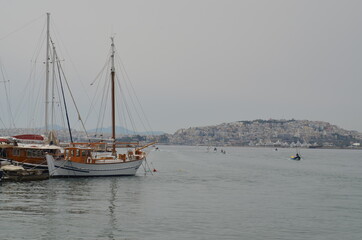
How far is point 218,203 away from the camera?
35812 mm

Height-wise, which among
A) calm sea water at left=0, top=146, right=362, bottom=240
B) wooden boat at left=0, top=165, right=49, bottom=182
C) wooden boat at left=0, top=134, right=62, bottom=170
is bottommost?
calm sea water at left=0, top=146, right=362, bottom=240

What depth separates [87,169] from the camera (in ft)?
175

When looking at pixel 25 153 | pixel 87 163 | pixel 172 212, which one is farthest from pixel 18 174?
pixel 172 212

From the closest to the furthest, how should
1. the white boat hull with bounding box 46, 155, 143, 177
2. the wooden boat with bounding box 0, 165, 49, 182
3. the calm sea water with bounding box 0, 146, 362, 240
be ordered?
the calm sea water with bounding box 0, 146, 362, 240, the wooden boat with bounding box 0, 165, 49, 182, the white boat hull with bounding box 46, 155, 143, 177

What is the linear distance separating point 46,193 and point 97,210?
30.9 ft

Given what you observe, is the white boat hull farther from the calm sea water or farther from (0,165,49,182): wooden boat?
the calm sea water

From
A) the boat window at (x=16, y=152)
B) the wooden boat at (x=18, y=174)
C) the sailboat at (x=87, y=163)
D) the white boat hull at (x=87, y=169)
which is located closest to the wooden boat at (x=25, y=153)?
the boat window at (x=16, y=152)

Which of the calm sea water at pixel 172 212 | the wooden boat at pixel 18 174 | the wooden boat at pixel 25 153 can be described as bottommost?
the calm sea water at pixel 172 212

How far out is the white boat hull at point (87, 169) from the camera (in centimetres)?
5103

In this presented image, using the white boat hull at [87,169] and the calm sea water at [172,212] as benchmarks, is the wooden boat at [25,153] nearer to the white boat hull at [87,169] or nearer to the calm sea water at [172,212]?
the white boat hull at [87,169]

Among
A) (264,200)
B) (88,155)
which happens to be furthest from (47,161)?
(264,200)

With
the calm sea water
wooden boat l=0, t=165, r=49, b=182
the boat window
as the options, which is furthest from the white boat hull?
the boat window

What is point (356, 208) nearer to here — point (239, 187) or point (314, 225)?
point (314, 225)

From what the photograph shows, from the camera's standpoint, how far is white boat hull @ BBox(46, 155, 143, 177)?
51031 mm
